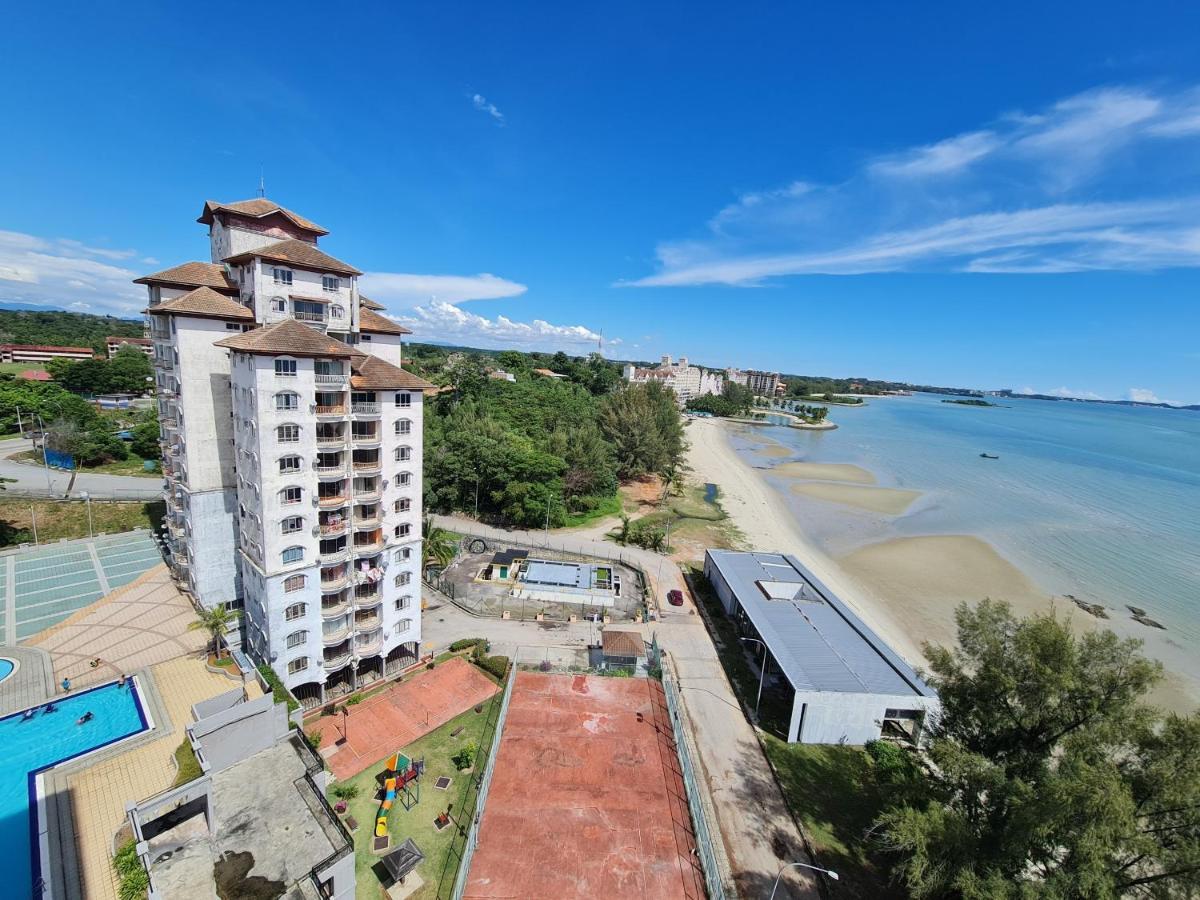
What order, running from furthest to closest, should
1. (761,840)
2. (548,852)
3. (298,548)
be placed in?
(298,548) < (761,840) < (548,852)

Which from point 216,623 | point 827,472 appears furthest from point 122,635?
point 827,472

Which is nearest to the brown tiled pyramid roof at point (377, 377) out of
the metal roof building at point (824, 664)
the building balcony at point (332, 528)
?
the building balcony at point (332, 528)

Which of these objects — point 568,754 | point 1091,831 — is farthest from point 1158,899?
point 568,754

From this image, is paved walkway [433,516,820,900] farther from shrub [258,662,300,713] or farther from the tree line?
the tree line

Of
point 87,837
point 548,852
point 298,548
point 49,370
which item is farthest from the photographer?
point 49,370

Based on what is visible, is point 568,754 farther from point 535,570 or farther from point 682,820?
point 535,570

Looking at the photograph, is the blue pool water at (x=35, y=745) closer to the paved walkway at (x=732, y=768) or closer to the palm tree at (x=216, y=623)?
the palm tree at (x=216, y=623)

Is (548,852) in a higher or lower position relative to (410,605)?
lower

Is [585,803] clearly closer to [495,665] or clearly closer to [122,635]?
[495,665]
